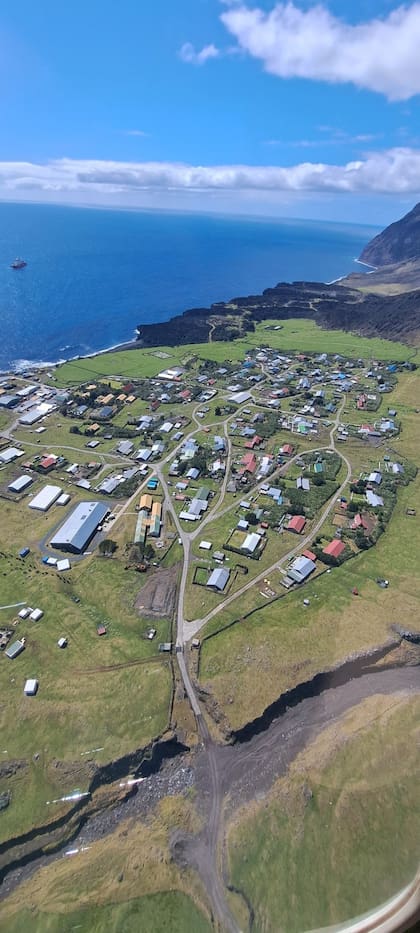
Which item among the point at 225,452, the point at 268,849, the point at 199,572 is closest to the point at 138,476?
the point at 225,452

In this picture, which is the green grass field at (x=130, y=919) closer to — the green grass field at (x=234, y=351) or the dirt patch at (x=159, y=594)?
the dirt patch at (x=159, y=594)

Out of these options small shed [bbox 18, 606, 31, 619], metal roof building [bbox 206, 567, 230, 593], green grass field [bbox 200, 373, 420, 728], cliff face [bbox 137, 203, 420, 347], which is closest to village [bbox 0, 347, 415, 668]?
metal roof building [bbox 206, 567, 230, 593]

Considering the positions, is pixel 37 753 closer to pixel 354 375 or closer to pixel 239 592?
pixel 239 592

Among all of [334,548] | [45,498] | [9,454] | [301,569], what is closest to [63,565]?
[45,498]

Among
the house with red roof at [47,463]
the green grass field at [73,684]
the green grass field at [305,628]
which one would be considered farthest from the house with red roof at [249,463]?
the house with red roof at [47,463]

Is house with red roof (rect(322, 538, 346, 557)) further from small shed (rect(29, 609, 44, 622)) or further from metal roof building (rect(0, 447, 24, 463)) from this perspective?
metal roof building (rect(0, 447, 24, 463))

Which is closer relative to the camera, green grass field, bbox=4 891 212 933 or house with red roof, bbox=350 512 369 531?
green grass field, bbox=4 891 212 933

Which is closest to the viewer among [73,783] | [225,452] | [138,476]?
[73,783]
